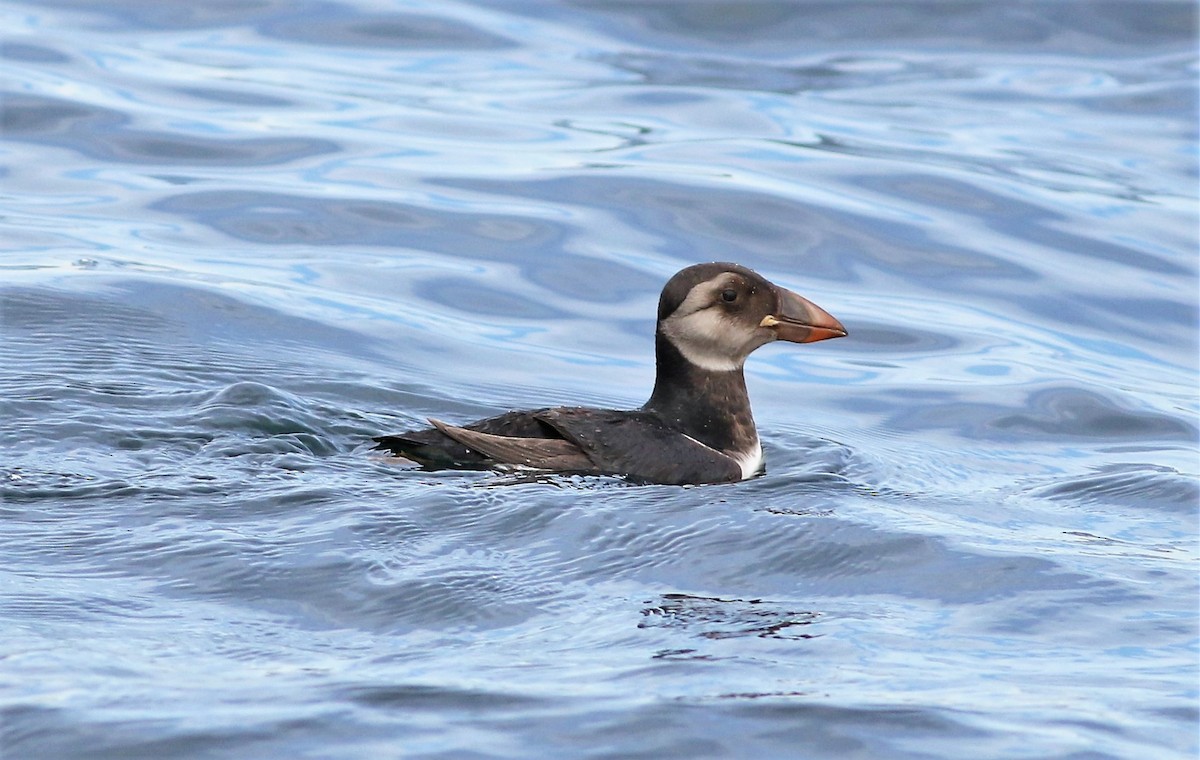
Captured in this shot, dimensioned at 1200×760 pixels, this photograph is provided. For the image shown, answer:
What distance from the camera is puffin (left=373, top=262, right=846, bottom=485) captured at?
21.8ft

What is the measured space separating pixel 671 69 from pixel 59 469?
11.4 metres

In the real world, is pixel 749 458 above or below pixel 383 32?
below

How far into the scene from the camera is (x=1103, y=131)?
1564cm

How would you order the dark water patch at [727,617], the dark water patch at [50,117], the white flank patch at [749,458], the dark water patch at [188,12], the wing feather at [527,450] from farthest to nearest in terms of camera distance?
the dark water patch at [188,12] < the dark water patch at [50,117] < the white flank patch at [749,458] < the wing feather at [527,450] < the dark water patch at [727,617]

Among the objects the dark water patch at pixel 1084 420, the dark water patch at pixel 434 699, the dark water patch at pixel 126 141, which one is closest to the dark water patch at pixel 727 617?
the dark water patch at pixel 434 699

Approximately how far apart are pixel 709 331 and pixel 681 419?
0.37m

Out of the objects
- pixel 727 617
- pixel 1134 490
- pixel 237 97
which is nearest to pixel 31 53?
pixel 237 97

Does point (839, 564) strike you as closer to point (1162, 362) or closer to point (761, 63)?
point (1162, 362)

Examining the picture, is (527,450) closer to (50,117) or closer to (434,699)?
(434,699)

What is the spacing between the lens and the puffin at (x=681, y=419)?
21.8ft

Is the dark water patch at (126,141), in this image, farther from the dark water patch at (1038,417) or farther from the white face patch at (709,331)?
the white face patch at (709,331)

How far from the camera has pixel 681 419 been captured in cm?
714

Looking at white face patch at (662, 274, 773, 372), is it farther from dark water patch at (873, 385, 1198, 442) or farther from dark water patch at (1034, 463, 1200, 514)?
dark water patch at (873, 385, 1198, 442)

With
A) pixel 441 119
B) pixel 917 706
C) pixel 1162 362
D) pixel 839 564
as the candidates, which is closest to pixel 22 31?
pixel 441 119
